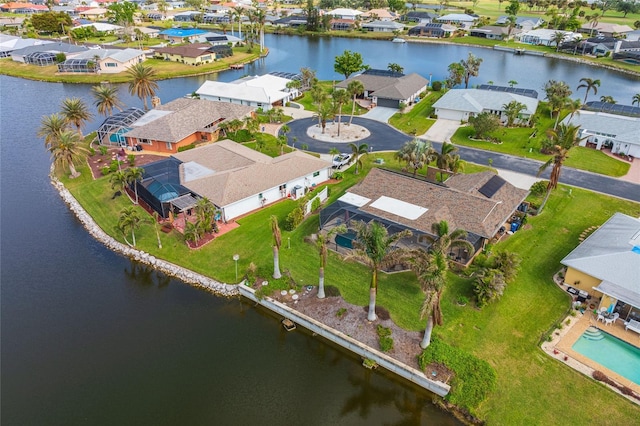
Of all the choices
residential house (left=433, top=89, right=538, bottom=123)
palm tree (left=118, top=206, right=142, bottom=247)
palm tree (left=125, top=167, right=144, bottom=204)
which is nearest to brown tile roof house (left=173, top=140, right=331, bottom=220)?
palm tree (left=125, top=167, right=144, bottom=204)

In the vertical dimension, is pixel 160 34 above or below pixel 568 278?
above

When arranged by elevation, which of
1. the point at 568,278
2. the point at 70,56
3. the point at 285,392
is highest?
the point at 70,56

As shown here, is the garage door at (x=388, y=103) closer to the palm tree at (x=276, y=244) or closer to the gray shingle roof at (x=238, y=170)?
the gray shingle roof at (x=238, y=170)

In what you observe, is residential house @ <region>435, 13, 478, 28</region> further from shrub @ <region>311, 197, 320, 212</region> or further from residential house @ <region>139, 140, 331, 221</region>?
shrub @ <region>311, 197, 320, 212</region>

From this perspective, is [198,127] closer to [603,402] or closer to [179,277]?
[179,277]

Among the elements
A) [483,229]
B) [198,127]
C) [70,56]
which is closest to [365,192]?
[483,229]

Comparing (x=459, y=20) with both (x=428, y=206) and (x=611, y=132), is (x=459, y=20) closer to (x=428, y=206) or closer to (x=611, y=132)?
(x=611, y=132)
